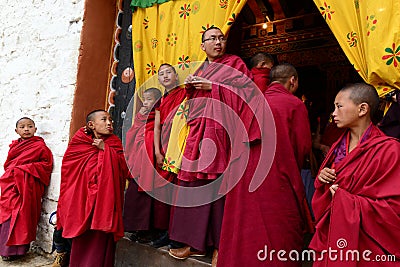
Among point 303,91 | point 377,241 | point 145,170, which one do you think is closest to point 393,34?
point 377,241

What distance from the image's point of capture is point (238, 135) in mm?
2285

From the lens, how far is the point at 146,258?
110 inches

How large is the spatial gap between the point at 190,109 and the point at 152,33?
125cm

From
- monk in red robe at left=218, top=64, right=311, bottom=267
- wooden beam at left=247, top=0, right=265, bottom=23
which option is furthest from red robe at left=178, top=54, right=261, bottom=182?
wooden beam at left=247, top=0, right=265, bottom=23

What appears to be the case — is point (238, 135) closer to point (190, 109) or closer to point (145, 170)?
point (190, 109)

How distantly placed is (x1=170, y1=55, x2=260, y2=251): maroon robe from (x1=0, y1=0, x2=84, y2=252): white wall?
1.74 m

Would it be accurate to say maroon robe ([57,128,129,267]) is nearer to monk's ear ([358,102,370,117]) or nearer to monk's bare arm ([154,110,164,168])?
monk's bare arm ([154,110,164,168])

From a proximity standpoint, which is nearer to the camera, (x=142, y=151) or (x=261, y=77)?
(x=261, y=77)

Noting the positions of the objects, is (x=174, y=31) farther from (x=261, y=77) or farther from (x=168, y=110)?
(x=261, y=77)

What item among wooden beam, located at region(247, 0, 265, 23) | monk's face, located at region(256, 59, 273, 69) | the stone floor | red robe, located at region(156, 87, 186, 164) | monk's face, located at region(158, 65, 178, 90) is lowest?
the stone floor

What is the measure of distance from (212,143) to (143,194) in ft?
2.91

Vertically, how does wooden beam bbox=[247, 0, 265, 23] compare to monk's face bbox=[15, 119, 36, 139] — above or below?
above

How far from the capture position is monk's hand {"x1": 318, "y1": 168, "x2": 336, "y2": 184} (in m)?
1.71

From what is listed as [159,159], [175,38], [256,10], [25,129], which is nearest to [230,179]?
[159,159]
